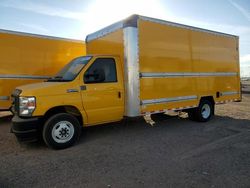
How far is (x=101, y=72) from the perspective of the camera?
246 inches

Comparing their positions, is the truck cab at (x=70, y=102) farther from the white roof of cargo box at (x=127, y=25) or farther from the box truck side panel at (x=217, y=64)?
the box truck side panel at (x=217, y=64)

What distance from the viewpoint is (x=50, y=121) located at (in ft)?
18.2

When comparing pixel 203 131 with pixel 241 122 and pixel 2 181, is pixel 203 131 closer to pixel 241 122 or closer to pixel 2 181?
pixel 241 122

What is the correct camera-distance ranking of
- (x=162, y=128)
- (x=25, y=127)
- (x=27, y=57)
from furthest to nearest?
1. (x=27, y=57)
2. (x=162, y=128)
3. (x=25, y=127)

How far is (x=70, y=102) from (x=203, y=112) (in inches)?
211

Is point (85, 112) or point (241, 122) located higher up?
point (85, 112)

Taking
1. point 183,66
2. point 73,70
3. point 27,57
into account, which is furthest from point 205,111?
point 27,57

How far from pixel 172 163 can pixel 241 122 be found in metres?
5.16

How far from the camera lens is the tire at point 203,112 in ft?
28.1

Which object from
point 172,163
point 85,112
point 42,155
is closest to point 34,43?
point 85,112

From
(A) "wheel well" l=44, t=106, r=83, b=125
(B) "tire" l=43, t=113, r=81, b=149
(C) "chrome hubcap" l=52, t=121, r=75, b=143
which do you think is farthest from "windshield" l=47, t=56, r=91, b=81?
(C) "chrome hubcap" l=52, t=121, r=75, b=143

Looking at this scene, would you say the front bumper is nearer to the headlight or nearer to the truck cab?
the truck cab

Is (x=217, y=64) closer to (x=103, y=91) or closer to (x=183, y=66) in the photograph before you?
(x=183, y=66)

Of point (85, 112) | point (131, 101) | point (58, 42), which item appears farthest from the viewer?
point (58, 42)
